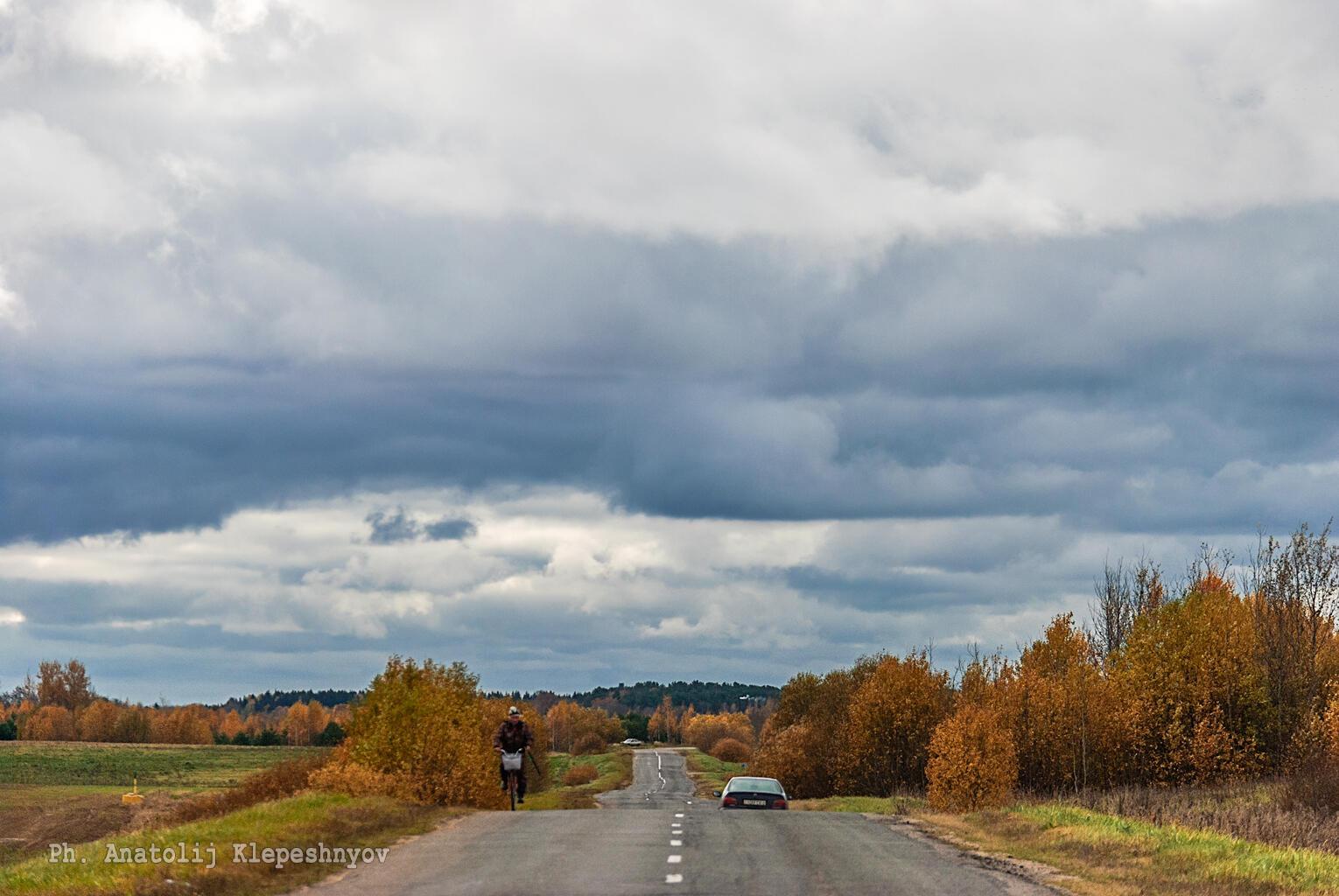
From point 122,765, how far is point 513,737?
447 ft

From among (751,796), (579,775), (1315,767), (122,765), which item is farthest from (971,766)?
(122,765)

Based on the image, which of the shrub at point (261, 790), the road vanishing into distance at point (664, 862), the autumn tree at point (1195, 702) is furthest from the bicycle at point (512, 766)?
the autumn tree at point (1195, 702)

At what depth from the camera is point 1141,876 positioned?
26.3m

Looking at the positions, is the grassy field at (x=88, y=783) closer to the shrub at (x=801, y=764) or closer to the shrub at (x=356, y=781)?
the shrub at (x=356, y=781)

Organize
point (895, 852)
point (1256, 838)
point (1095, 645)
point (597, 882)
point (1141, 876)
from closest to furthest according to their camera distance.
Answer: point (597, 882), point (1141, 876), point (895, 852), point (1256, 838), point (1095, 645)

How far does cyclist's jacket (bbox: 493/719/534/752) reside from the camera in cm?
3881

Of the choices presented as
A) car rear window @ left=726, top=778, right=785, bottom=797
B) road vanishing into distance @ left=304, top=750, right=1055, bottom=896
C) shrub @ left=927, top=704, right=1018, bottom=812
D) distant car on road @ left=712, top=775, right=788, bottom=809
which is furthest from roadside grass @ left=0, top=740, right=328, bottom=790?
road vanishing into distance @ left=304, top=750, right=1055, bottom=896

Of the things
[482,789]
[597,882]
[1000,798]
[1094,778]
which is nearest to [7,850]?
[482,789]

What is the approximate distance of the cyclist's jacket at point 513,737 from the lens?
127ft

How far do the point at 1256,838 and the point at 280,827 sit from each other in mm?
24351

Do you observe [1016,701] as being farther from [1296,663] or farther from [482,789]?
[482,789]

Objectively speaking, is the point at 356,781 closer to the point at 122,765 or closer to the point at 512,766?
the point at 512,766

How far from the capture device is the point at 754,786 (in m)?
53.3

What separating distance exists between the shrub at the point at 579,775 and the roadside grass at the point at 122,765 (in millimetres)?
29088
